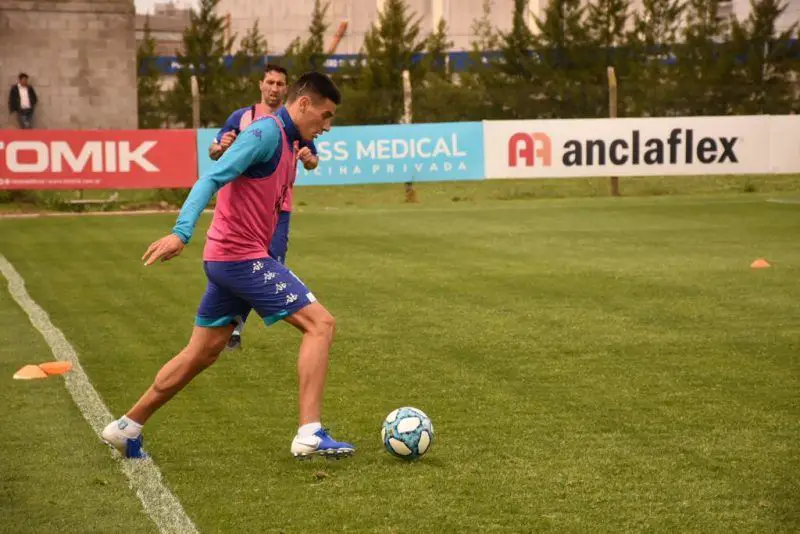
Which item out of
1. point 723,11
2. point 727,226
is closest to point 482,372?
point 727,226

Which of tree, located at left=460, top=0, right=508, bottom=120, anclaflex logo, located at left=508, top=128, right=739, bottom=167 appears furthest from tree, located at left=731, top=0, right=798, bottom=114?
anclaflex logo, located at left=508, top=128, right=739, bottom=167

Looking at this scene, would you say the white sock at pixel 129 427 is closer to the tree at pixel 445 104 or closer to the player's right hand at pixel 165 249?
the player's right hand at pixel 165 249

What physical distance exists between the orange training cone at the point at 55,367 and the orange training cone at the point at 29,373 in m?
0.05

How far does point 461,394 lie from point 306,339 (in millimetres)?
1724

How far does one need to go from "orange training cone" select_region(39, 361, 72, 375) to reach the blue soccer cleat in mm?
2806

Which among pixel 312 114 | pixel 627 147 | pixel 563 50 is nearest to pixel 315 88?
pixel 312 114

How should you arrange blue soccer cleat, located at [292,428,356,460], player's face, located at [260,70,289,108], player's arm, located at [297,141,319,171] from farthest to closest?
player's face, located at [260,70,289,108] → player's arm, located at [297,141,319,171] → blue soccer cleat, located at [292,428,356,460]

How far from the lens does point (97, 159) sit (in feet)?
73.4

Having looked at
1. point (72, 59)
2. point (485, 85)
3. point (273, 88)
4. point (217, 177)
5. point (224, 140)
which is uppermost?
point (72, 59)

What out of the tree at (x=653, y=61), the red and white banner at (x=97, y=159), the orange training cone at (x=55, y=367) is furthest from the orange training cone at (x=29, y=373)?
the tree at (x=653, y=61)

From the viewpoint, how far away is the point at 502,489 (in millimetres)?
5730

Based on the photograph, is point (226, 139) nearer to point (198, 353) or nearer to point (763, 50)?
point (198, 353)

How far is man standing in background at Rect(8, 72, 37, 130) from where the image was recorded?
26.5 m

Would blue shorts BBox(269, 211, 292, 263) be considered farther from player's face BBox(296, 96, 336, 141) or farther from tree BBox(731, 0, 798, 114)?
tree BBox(731, 0, 798, 114)
